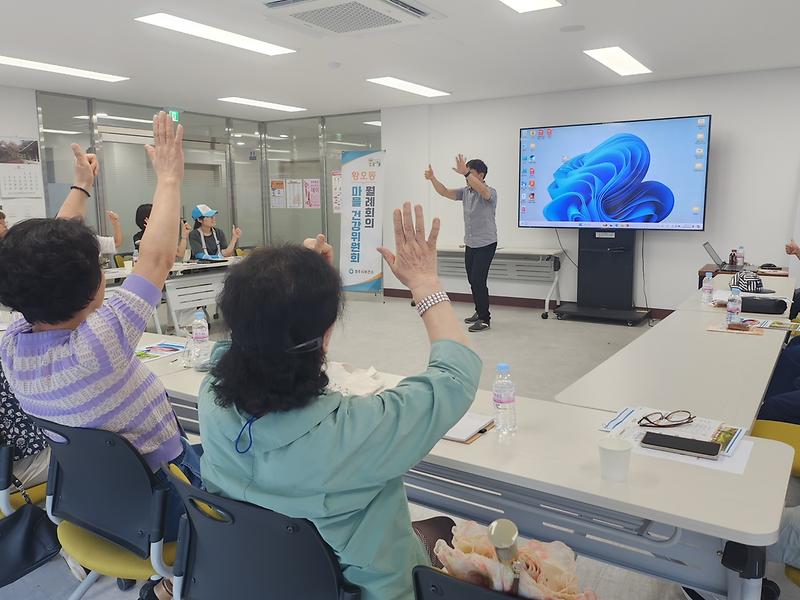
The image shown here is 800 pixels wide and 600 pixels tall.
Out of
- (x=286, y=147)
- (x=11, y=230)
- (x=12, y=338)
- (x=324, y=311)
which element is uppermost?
(x=286, y=147)

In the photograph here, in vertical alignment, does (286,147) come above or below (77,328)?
above

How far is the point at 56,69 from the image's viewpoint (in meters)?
6.32

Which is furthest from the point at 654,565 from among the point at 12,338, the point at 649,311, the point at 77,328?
the point at 649,311

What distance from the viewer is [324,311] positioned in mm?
1219

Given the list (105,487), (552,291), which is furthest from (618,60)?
(105,487)

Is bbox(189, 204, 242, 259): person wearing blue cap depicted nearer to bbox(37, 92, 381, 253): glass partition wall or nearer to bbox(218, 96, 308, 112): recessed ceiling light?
bbox(37, 92, 381, 253): glass partition wall

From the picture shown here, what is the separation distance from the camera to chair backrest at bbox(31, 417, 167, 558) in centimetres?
164

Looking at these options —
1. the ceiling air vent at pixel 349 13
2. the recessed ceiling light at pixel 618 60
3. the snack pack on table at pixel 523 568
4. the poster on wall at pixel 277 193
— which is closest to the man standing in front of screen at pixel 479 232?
the recessed ceiling light at pixel 618 60

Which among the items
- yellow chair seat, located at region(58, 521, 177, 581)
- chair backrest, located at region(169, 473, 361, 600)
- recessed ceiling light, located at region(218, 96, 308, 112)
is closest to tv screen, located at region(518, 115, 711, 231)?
recessed ceiling light, located at region(218, 96, 308, 112)

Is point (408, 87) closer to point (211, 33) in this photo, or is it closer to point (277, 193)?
point (211, 33)

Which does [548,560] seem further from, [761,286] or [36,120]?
[36,120]

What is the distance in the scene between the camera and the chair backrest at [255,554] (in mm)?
1221

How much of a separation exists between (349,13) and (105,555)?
378 centimetres

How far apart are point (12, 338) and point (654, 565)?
1.78m
